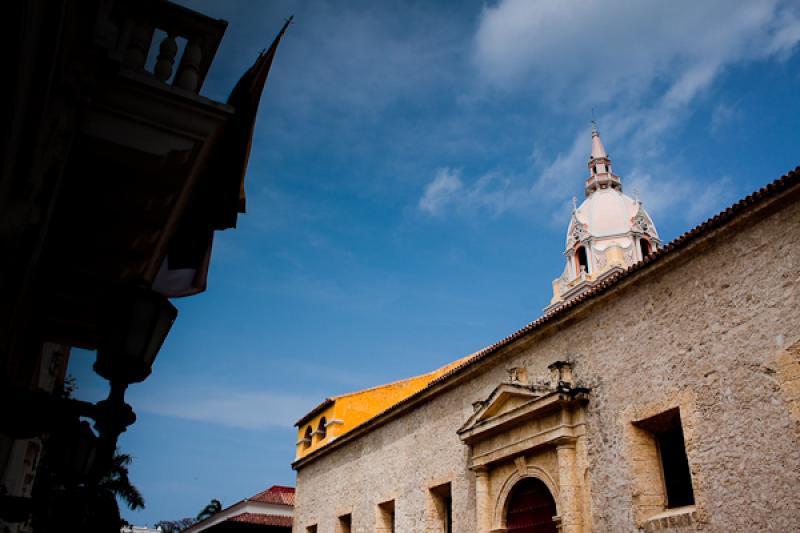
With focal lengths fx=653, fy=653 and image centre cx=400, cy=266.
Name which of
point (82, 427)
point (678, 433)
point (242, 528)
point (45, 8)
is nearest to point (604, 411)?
point (678, 433)

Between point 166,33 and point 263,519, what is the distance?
23.7 metres

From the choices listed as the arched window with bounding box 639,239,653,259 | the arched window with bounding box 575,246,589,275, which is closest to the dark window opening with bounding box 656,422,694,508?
the arched window with bounding box 639,239,653,259

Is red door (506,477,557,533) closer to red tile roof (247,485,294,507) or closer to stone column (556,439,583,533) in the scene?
stone column (556,439,583,533)

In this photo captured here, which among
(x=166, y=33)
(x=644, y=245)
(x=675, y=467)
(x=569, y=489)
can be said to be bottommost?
(x=569, y=489)

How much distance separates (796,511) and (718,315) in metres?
2.62

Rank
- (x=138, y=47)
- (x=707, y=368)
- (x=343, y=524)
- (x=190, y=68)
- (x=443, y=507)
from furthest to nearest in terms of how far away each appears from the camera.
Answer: (x=343, y=524) → (x=443, y=507) → (x=707, y=368) → (x=190, y=68) → (x=138, y=47)

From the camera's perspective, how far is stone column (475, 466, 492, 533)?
12.2 meters

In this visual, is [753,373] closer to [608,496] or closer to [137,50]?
[608,496]

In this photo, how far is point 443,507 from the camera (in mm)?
14469

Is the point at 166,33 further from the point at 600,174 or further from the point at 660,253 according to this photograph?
the point at 600,174

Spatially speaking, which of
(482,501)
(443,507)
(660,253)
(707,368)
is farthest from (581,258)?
(707,368)

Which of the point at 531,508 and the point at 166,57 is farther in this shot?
the point at 531,508

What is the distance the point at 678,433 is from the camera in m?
9.60

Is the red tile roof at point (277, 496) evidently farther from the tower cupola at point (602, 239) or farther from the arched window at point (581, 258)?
the arched window at point (581, 258)
